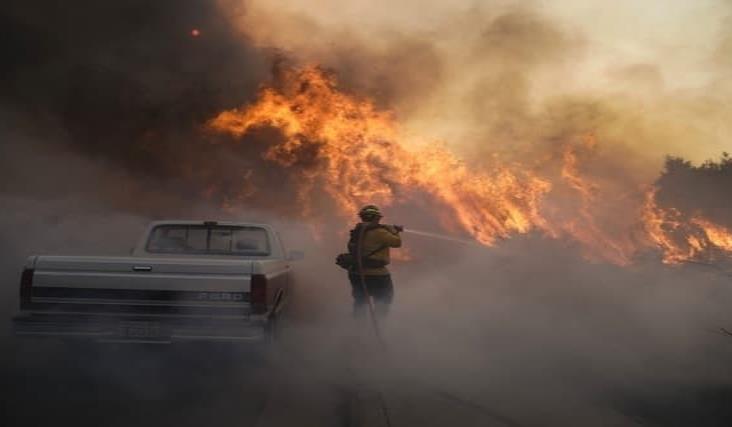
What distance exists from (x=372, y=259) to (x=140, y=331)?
3.20 m

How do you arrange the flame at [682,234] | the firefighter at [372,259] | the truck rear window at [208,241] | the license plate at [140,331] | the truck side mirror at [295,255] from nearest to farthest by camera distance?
the license plate at [140,331] < the firefighter at [372,259] < the truck rear window at [208,241] < the truck side mirror at [295,255] < the flame at [682,234]

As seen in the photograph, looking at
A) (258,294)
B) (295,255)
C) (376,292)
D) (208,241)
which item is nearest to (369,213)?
(376,292)

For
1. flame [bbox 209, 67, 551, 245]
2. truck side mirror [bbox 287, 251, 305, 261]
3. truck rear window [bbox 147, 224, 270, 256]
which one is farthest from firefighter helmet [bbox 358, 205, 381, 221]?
flame [bbox 209, 67, 551, 245]

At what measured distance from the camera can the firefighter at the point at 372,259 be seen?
8.96 meters

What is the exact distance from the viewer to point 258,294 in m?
Answer: 6.82

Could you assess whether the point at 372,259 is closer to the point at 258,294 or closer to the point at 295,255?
the point at 295,255

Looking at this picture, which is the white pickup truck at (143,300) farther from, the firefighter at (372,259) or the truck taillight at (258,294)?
the firefighter at (372,259)

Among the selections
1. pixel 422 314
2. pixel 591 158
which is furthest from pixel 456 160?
pixel 422 314

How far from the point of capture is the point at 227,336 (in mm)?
6648

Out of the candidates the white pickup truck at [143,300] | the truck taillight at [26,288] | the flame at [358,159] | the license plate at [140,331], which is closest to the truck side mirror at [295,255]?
the white pickup truck at [143,300]

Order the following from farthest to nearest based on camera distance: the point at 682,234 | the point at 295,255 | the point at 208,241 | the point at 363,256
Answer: the point at 682,234, the point at 295,255, the point at 208,241, the point at 363,256

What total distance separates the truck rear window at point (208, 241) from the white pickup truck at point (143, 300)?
236 cm

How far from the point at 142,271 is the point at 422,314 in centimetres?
640

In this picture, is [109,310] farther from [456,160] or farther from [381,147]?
[456,160]
